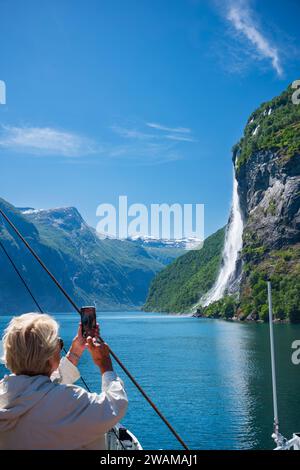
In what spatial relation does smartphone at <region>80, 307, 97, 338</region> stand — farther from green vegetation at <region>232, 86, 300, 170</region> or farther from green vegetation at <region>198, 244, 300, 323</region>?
green vegetation at <region>232, 86, 300, 170</region>

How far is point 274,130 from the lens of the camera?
150m

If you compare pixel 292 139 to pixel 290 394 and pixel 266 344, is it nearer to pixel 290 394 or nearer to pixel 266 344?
pixel 266 344

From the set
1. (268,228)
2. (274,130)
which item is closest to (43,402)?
(268,228)

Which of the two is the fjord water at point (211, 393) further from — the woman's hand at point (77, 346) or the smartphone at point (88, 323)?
the smartphone at point (88, 323)

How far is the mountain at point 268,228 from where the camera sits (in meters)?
113

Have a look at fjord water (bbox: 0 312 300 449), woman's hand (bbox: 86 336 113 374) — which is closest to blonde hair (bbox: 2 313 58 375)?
woman's hand (bbox: 86 336 113 374)

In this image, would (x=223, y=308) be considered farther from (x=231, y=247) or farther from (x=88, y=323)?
(x=88, y=323)

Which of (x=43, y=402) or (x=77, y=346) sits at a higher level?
(x=77, y=346)

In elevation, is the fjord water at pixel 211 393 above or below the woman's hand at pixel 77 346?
below

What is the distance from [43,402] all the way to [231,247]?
510 ft

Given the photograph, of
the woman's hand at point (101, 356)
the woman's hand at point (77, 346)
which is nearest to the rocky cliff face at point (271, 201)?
the woman's hand at point (77, 346)

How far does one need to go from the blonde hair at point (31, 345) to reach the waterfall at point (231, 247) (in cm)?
14334

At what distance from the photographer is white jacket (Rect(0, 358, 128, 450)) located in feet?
10.7
